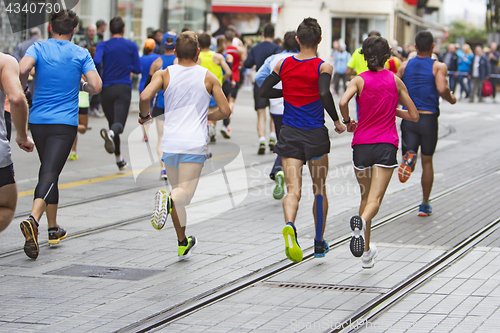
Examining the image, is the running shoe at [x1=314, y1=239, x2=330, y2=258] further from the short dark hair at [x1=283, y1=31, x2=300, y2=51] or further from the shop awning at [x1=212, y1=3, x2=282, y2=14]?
the shop awning at [x1=212, y1=3, x2=282, y2=14]

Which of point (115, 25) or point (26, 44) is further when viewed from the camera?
point (26, 44)

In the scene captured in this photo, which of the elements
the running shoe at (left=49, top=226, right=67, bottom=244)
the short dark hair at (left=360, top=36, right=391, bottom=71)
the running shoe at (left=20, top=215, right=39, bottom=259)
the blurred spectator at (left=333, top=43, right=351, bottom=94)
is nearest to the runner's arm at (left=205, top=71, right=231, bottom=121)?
the short dark hair at (left=360, top=36, right=391, bottom=71)

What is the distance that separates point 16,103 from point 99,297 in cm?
140

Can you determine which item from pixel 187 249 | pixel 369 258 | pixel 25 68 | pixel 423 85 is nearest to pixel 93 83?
pixel 25 68

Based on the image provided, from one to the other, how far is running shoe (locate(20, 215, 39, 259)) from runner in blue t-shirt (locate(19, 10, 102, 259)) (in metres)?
0.36

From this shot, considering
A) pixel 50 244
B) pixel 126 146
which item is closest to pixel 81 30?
pixel 126 146

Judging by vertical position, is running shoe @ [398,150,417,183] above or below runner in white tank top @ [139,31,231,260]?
below

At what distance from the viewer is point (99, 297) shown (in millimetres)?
5316

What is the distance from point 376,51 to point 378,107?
1.40 feet

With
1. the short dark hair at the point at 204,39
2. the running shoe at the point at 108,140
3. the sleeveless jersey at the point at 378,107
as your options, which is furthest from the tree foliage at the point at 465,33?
the sleeveless jersey at the point at 378,107

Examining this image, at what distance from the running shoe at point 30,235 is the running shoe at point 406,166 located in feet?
11.1

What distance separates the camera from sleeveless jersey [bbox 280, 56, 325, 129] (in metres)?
6.07

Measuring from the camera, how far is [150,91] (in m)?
5.95

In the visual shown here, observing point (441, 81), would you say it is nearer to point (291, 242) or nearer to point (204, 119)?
point (204, 119)
